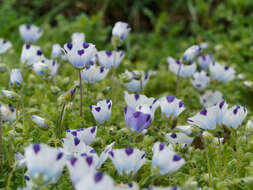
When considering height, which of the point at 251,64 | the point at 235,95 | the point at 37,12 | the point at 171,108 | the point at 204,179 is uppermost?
the point at 37,12

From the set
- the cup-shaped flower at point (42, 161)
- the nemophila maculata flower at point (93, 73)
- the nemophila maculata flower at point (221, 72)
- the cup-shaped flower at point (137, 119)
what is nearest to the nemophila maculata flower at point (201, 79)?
the nemophila maculata flower at point (221, 72)

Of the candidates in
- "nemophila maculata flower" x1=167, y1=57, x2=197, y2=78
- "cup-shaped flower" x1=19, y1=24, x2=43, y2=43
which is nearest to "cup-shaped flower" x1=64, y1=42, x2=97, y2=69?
"nemophila maculata flower" x1=167, y1=57, x2=197, y2=78

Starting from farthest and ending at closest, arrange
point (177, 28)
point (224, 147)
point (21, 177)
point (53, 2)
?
point (53, 2) → point (177, 28) → point (224, 147) → point (21, 177)

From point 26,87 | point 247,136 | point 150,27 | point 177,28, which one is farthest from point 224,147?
point 150,27

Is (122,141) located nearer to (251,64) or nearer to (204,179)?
(204,179)

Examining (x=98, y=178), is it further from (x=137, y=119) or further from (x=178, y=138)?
(x=178, y=138)
